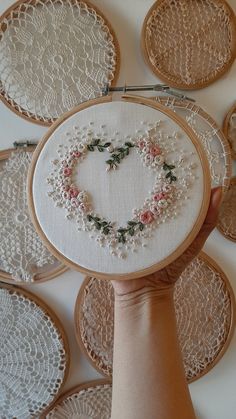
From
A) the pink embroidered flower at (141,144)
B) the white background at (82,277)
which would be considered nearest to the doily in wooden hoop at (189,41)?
the white background at (82,277)

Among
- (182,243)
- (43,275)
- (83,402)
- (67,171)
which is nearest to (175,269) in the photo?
(182,243)

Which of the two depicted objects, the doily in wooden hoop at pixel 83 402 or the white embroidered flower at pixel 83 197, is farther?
the doily in wooden hoop at pixel 83 402

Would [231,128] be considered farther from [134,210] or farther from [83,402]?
[83,402]

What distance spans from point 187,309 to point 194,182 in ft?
1.37

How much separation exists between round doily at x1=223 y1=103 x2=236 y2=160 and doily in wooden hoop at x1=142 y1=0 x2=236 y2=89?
3.1 inches

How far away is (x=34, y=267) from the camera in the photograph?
0.89m

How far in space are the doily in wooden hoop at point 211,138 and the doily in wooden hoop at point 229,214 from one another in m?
0.03

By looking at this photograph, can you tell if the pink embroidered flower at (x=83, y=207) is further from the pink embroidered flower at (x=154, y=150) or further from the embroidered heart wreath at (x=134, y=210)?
the pink embroidered flower at (x=154, y=150)

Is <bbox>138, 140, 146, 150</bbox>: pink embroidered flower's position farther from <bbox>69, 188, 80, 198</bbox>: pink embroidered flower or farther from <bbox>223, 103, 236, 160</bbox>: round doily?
<bbox>223, 103, 236, 160</bbox>: round doily

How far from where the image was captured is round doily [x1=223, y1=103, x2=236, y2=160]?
0.93 meters

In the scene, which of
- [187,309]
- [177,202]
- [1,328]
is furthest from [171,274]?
[1,328]

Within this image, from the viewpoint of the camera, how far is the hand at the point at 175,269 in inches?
23.8

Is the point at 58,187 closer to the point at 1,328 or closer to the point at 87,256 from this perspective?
the point at 87,256

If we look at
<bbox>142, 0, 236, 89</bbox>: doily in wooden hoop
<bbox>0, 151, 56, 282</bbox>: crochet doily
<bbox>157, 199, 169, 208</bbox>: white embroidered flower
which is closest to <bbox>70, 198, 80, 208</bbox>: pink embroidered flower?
<bbox>157, 199, 169, 208</bbox>: white embroidered flower
